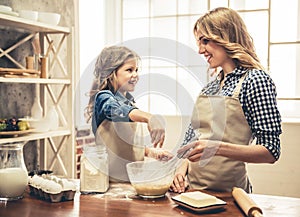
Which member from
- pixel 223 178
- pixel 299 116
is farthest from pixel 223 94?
pixel 299 116

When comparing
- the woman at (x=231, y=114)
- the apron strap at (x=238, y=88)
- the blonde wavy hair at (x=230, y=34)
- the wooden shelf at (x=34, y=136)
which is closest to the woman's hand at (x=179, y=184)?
the woman at (x=231, y=114)

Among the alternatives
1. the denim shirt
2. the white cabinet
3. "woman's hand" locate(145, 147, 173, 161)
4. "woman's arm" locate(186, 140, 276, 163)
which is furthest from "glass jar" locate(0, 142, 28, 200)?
the white cabinet

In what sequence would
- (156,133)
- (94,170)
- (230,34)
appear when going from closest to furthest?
(156,133), (94,170), (230,34)

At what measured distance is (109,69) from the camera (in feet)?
6.13

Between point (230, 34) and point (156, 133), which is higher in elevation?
point (230, 34)

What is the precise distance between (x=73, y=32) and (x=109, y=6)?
940mm

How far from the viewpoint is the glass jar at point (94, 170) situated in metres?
1.50

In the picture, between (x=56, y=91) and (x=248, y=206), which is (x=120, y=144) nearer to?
(x=248, y=206)

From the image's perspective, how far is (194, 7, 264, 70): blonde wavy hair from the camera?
68.2 inches

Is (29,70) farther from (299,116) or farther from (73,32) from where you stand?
(299,116)

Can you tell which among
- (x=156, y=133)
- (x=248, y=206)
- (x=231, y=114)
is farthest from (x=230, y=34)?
(x=248, y=206)

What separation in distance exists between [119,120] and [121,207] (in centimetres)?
38

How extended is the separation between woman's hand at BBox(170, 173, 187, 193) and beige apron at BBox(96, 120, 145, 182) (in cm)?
15

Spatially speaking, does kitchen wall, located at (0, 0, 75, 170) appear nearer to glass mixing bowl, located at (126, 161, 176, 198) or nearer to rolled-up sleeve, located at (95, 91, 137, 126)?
rolled-up sleeve, located at (95, 91, 137, 126)
